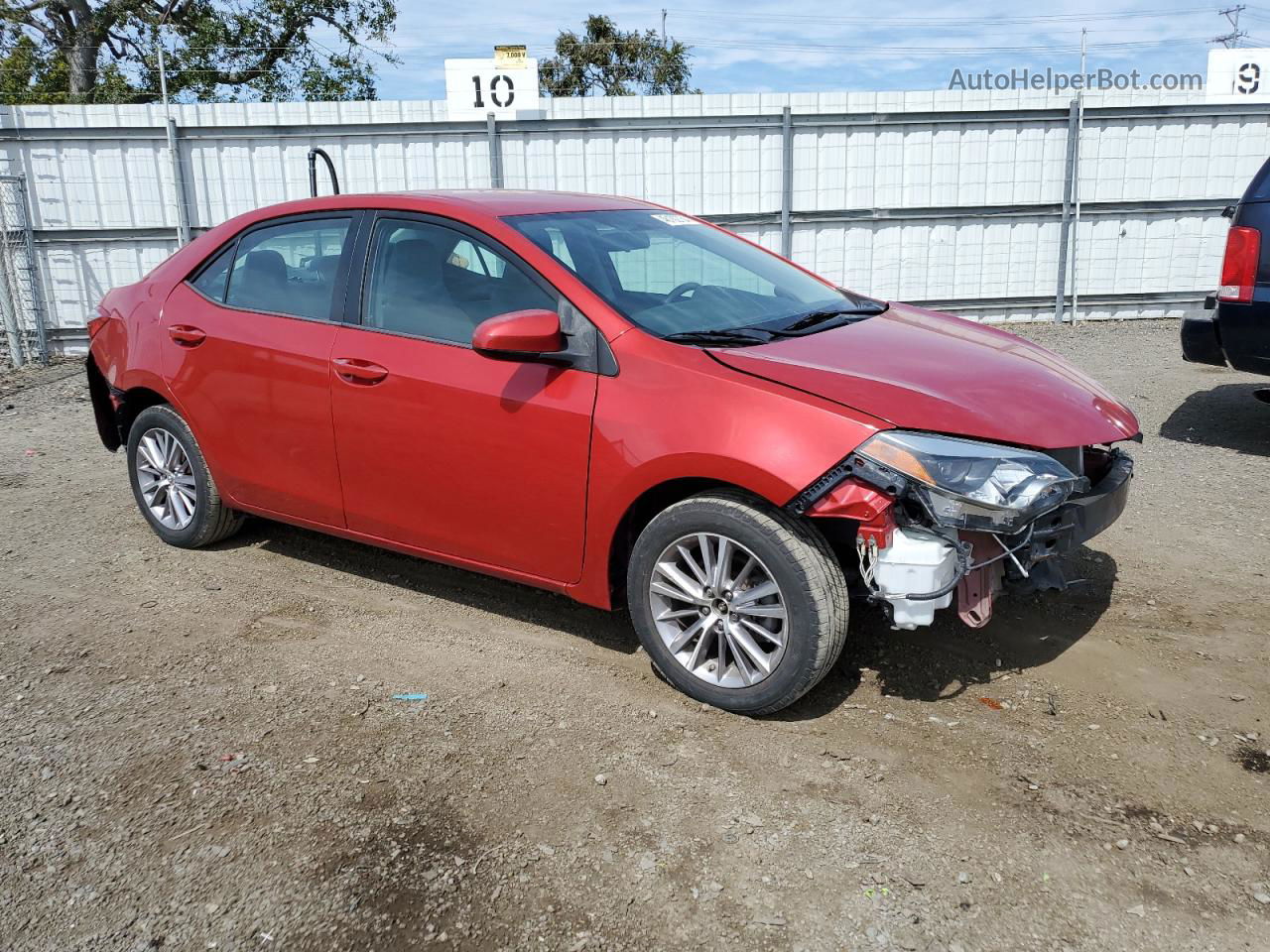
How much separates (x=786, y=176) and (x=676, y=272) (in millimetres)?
8441

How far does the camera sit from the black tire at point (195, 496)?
197 inches

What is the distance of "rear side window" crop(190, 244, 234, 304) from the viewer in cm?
483

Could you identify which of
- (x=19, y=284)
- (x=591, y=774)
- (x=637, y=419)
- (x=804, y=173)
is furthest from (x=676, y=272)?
(x=19, y=284)

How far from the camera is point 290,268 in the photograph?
4.59m

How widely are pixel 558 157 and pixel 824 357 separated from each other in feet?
30.6

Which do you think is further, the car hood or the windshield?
the windshield

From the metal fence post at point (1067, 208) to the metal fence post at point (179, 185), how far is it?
1007cm

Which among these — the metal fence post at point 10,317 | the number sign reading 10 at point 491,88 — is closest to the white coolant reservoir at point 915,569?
the number sign reading 10 at point 491,88

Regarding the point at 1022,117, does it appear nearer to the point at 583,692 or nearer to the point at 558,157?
the point at 558,157

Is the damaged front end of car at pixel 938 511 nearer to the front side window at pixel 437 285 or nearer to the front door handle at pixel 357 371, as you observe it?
the front side window at pixel 437 285

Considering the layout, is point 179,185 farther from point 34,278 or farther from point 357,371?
point 357,371

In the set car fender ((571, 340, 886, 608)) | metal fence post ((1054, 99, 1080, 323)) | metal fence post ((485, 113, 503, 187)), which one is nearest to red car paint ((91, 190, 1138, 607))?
car fender ((571, 340, 886, 608))

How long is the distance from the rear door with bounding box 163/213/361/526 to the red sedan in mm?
13

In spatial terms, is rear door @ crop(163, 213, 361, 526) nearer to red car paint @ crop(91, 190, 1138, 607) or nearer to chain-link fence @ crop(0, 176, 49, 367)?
red car paint @ crop(91, 190, 1138, 607)
